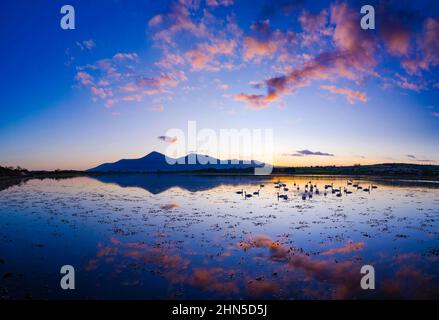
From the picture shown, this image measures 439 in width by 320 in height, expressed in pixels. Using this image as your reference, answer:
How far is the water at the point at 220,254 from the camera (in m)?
12.1

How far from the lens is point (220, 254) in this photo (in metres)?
17.1

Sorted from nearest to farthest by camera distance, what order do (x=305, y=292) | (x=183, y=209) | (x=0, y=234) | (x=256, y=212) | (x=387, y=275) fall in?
(x=305, y=292) → (x=387, y=275) → (x=0, y=234) → (x=256, y=212) → (x=183, y=209)

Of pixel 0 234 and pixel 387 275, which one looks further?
pixel 0 234

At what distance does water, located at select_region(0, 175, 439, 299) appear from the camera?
12.1 metres

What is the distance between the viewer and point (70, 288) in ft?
39.9
